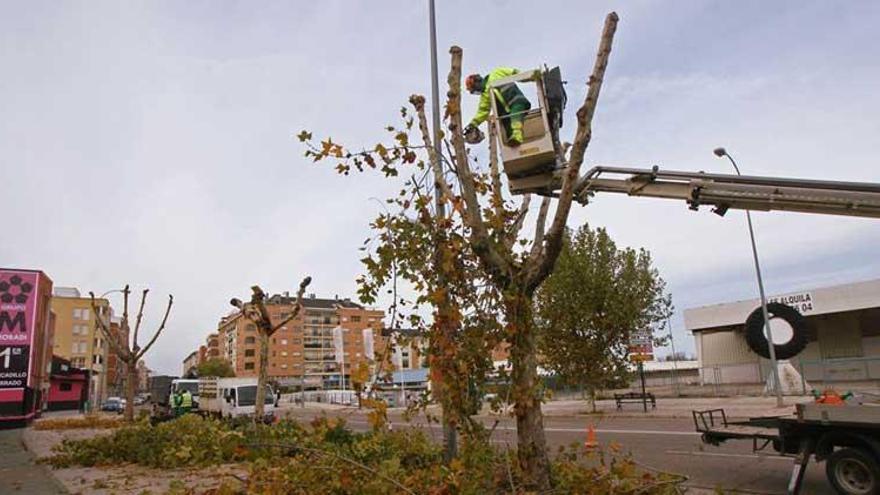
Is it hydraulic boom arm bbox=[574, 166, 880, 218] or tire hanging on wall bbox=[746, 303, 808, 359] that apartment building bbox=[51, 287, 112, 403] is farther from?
hydraulic boom arm bbox=[574, 166, 880, 218]

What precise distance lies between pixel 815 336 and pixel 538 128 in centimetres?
4448

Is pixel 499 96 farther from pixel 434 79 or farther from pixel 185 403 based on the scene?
pixel 185 403

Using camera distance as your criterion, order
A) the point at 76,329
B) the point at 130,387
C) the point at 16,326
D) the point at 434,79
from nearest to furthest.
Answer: the point at 434,79 < the point at 130,387 < the point at 16,326 < the point at 76,329

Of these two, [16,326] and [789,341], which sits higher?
[16,326]

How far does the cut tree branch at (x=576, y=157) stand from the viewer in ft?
18.9

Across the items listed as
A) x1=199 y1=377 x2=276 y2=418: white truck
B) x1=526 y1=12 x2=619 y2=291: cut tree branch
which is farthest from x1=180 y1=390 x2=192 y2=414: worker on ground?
x1=526 y1=12 x2=619 y2=291: cut tree branch

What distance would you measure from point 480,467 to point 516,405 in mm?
915

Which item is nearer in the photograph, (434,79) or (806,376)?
(434,79)

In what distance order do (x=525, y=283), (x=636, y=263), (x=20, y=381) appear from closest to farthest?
1. (x=525, y=283)
2. (x=20, y=381)
3. (x=636, y=263)

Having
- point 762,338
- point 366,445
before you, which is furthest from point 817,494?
point 762,338

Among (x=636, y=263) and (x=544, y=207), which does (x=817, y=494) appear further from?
(x=636, y=263)

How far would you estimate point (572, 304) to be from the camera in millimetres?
28688

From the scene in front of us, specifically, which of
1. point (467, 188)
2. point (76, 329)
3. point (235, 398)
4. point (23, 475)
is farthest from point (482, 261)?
point (76, 329)

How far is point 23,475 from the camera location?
13.3m
